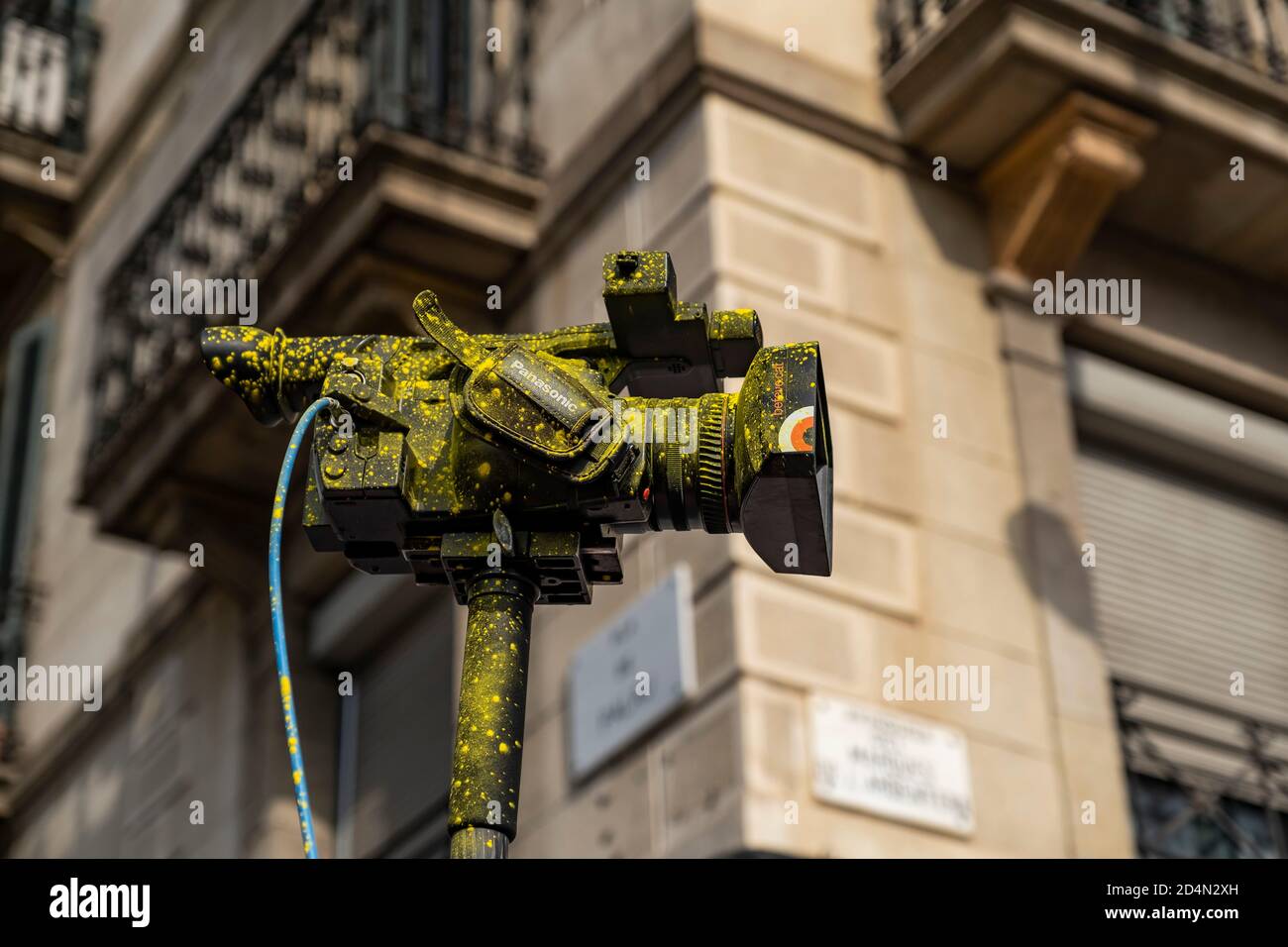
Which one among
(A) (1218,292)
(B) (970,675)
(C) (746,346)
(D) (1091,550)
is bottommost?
(C) (746,346)

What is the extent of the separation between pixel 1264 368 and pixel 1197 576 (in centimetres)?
122

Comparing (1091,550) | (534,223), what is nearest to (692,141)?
(534,223)

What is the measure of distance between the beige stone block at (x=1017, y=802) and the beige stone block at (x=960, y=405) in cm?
141

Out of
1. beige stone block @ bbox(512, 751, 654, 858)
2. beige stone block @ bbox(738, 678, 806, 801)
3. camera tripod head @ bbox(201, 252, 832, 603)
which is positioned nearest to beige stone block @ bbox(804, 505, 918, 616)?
beige stone block @ bbox(738, 678, 806, 801)

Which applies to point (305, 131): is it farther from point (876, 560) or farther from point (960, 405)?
point (876, 560)

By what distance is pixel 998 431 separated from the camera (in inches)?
348

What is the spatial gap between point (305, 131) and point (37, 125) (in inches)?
258

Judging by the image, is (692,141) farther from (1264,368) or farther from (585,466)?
(585,466)

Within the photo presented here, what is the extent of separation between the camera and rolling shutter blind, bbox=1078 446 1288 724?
9031 mm

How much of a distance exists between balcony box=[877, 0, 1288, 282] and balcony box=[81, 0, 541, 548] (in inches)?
77.2

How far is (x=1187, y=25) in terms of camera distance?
31.5 ft

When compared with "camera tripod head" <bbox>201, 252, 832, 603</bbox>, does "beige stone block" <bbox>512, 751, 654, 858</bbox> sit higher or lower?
higher

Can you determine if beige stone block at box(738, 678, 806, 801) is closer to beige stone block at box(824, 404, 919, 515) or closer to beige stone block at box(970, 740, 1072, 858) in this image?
beige stone block at box(970, 740, 1072, 858)

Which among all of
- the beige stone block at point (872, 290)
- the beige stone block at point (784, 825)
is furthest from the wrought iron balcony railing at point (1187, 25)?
the beige stone block at point (784, 825)
